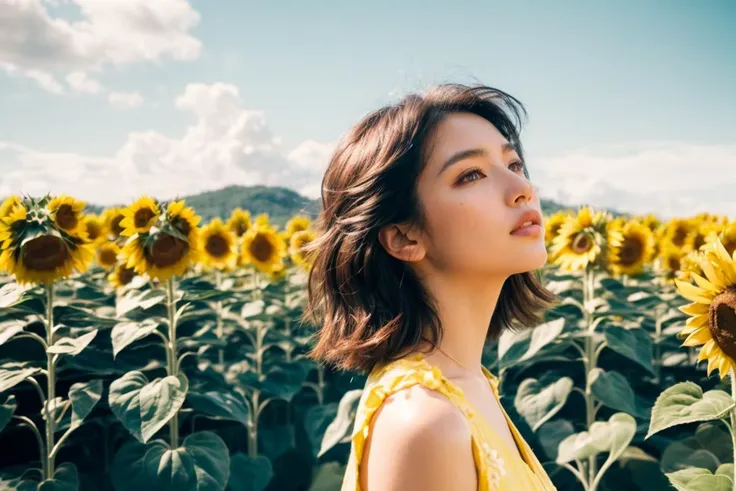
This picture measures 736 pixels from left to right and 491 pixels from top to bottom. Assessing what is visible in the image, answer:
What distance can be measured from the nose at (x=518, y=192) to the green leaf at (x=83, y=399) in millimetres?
2333

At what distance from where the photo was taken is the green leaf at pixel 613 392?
3.25 meters

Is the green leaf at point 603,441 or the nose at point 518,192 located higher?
the nose at point 518,192

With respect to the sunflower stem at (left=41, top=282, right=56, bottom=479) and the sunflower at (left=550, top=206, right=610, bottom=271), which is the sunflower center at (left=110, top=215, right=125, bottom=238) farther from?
the sunflower at (left=550, top=206, right=610, bottom=271)

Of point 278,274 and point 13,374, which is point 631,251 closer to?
point 278,274

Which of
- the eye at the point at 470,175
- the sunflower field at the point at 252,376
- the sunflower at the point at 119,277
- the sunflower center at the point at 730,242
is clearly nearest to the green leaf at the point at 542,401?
the sunflower field at the point at 252,376

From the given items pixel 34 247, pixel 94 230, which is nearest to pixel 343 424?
pixel 34 247

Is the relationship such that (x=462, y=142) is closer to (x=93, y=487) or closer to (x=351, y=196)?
(x=351, y=196)

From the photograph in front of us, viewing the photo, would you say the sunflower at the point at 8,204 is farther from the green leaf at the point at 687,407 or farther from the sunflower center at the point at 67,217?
the green leaf at the point at 687,407

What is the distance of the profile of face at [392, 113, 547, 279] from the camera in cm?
149

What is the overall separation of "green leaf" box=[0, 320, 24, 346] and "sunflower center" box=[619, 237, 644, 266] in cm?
377

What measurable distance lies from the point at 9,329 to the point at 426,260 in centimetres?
248

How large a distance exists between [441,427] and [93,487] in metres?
3.04

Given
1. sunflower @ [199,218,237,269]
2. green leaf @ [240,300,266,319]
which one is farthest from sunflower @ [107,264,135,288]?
green leaf @ [240,300,266,319]

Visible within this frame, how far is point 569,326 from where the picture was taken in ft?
13.7
